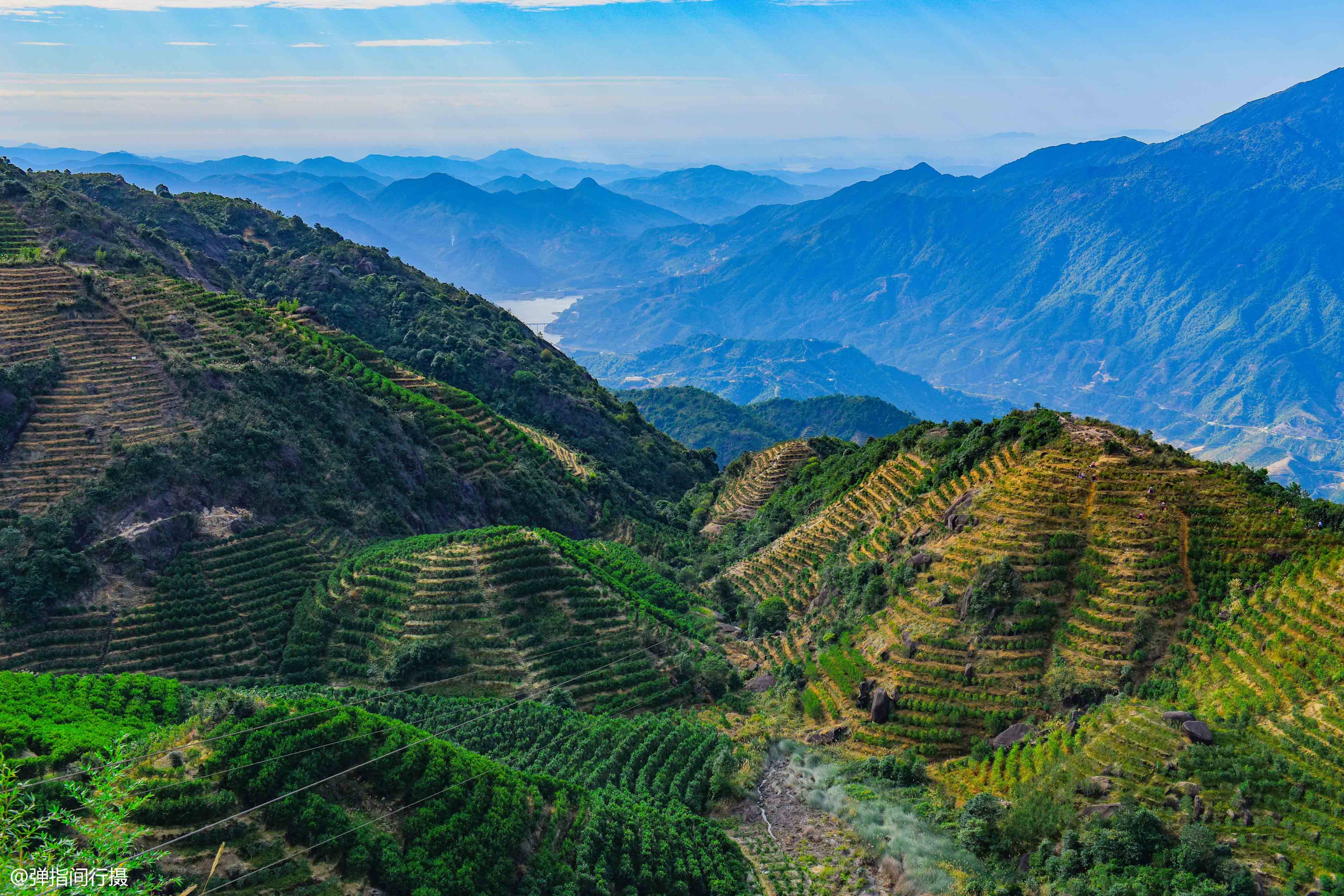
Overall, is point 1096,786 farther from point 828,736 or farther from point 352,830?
point 352,830

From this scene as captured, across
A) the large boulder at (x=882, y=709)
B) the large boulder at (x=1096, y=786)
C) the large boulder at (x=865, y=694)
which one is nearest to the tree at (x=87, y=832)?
the large boulder at (x=1096, y=786)

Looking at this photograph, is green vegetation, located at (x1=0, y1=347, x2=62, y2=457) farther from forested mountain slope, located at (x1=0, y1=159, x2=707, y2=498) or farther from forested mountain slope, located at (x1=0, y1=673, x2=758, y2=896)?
forested mountain slope, located at (x1=0, y1=159, x2=707, y2=498)

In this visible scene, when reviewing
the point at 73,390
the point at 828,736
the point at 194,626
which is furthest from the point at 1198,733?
the point at 73,390

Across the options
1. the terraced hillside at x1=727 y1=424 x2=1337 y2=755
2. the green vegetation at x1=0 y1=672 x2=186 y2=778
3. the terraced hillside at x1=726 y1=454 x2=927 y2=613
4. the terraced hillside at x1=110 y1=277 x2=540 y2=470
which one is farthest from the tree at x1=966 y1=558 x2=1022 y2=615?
the terraced hillside at x1=110 y1=277 x2=540 y2=470

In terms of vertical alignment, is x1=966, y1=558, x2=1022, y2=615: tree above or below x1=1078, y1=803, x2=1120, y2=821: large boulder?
above

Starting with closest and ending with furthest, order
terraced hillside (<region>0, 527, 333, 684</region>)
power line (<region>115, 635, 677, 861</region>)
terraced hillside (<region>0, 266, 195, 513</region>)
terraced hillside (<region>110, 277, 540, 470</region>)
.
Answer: power line (<region>115, 635, 677, 861</region>)
terraced hillside (<region>0, 527, 333, 684</region>)
terraced hillside (<region>0, 266, 195, 513</region>)
terraced hillside (<region>110, 277, 540, 470</region>)

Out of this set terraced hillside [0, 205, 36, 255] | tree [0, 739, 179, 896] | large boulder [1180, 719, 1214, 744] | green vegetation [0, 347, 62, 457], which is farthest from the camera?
terraced hillside [0, 205, 36, 255]

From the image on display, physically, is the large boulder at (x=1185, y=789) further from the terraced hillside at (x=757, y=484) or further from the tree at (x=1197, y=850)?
the terraced hillside at (x=757, y=484)

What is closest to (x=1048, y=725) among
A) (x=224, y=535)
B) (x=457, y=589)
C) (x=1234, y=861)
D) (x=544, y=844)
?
(x=1234, y=861)
